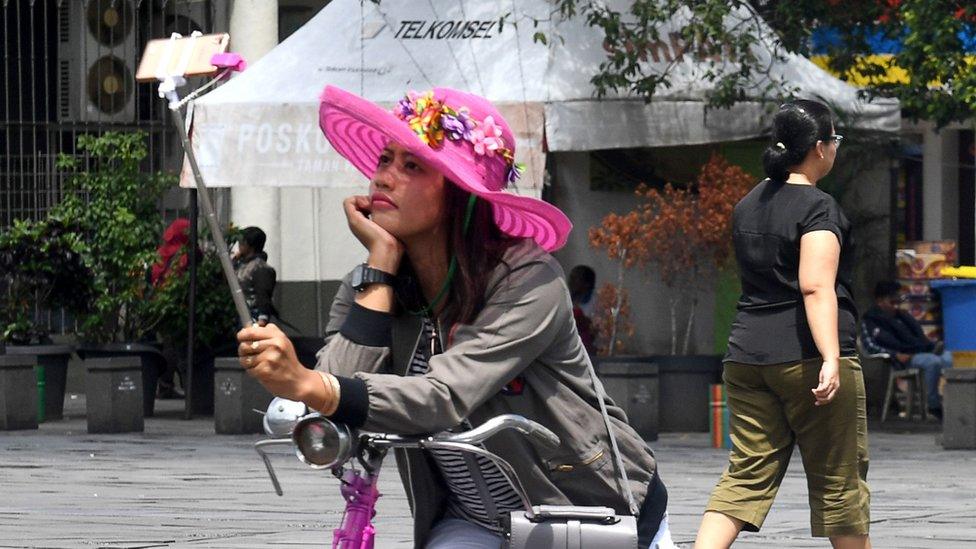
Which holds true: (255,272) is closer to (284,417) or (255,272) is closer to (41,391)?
(41,391)

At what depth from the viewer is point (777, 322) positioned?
6.43 m

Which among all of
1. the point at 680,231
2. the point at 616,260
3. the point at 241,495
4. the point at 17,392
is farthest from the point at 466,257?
the point at 616,260

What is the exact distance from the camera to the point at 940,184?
21.1m

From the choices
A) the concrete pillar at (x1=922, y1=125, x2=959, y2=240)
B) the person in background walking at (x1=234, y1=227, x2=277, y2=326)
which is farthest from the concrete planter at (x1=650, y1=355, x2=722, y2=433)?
the concrete pillar at (x1=922, y1=125, x2=959, y2=240)

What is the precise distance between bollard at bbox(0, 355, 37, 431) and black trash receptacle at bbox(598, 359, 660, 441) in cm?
436

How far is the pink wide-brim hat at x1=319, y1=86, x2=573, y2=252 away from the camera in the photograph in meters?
→ 3.80

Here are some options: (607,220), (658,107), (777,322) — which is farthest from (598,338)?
(777,322)

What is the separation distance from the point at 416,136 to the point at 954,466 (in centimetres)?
967

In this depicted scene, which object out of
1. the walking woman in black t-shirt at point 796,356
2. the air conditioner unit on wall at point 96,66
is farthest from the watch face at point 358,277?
the air conditioner unit on wall at point 96,66

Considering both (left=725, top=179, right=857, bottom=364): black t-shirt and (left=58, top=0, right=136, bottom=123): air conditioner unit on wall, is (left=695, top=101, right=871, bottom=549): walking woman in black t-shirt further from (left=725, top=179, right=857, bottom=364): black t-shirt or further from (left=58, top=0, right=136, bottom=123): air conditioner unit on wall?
(left=58, top=0, right=136, bottom=123): air conditioner unit on wall

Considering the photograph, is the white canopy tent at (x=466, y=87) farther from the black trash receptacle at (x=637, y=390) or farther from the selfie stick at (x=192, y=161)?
the selfie stick at (x=192, y=161)

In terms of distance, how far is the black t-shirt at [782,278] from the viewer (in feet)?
20.9

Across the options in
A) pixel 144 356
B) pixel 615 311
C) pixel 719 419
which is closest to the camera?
pixel 719 419

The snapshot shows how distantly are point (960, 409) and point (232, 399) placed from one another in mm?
5350
